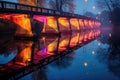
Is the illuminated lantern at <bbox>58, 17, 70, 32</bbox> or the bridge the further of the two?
the illuminated lantern at <bbox>58, 17, 70, 32</bbox>

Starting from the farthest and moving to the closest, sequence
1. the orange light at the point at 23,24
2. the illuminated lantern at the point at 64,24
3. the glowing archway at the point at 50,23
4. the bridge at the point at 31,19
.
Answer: the illuminated lantern at the point at 64,24 < the glowing archway at the point at 50,23 < the orange light at the point at 23,24 < the bridge at the point at 31,19

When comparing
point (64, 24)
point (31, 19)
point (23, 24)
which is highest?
point (31, 19)

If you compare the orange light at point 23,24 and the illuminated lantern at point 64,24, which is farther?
the illuminated lantern at point 64,24

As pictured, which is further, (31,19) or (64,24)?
(64,24)

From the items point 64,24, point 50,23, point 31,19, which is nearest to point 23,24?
point 31,19

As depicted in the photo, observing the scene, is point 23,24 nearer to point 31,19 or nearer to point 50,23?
point 31,19

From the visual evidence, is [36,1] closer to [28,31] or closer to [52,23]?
[52,23]

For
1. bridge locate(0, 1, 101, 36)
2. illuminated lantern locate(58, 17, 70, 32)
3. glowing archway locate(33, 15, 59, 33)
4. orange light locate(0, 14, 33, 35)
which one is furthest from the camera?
illuminated lantern locate(58, 17, 70, 32)

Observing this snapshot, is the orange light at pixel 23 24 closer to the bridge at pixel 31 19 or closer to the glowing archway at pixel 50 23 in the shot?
the bridge at pixel 31 19

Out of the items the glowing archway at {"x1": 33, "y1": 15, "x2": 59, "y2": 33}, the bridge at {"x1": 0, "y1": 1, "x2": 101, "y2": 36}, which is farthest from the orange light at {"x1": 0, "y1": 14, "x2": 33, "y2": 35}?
the glowing archway at {"x1": 33, "y1": 15, "x2": 59, "y2": 33}

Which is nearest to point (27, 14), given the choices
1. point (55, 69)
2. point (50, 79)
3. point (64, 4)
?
point (55, 69)

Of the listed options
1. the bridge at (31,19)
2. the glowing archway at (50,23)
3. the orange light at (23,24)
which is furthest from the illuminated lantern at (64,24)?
the orange light at (23,24)

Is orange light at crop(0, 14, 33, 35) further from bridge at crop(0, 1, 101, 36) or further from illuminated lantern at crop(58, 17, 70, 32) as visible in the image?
illuminated lantern at crop(58, 17, 70, 32)

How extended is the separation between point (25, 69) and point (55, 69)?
1.79 m
